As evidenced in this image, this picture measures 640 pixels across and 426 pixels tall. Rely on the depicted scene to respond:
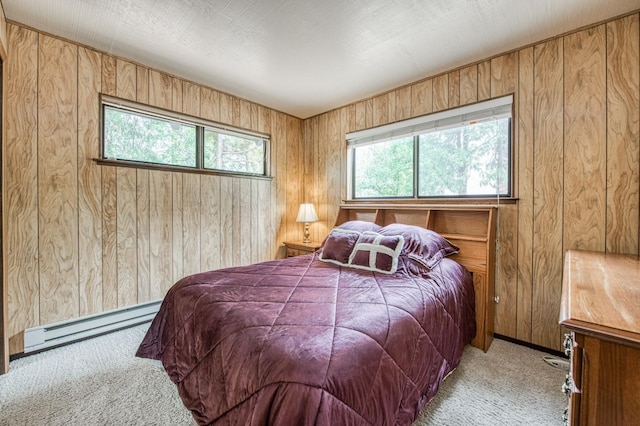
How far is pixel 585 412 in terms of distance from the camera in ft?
2.35

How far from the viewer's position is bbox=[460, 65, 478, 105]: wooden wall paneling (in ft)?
8.38

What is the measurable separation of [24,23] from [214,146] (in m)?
1.64

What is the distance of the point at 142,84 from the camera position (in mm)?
2648

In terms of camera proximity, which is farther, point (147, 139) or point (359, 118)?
point (359, 118)

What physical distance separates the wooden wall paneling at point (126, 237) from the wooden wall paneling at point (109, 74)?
27.1 inches

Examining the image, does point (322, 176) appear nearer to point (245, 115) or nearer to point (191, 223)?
point (245, 115)

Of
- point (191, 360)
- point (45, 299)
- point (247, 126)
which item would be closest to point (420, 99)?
point (247, 126)

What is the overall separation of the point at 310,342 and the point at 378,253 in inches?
48.4

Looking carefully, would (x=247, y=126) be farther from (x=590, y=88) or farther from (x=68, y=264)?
(x=590, y=88)

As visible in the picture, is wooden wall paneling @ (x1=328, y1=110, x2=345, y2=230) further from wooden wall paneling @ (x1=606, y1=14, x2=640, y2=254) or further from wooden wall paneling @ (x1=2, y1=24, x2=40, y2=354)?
wooden wall paneling @ (x1=2, y1=24, x2=40, y2=354)

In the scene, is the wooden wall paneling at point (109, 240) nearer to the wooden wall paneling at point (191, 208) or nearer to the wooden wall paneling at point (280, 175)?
the wooden wall paneling at point (191, 208)

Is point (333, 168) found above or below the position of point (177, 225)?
above

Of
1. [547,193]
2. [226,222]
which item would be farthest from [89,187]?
[547,193]

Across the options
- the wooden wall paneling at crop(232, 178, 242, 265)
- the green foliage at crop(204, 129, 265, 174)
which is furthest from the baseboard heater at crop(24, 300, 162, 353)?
the green foliage at crop(204, 129, 265, 174)
